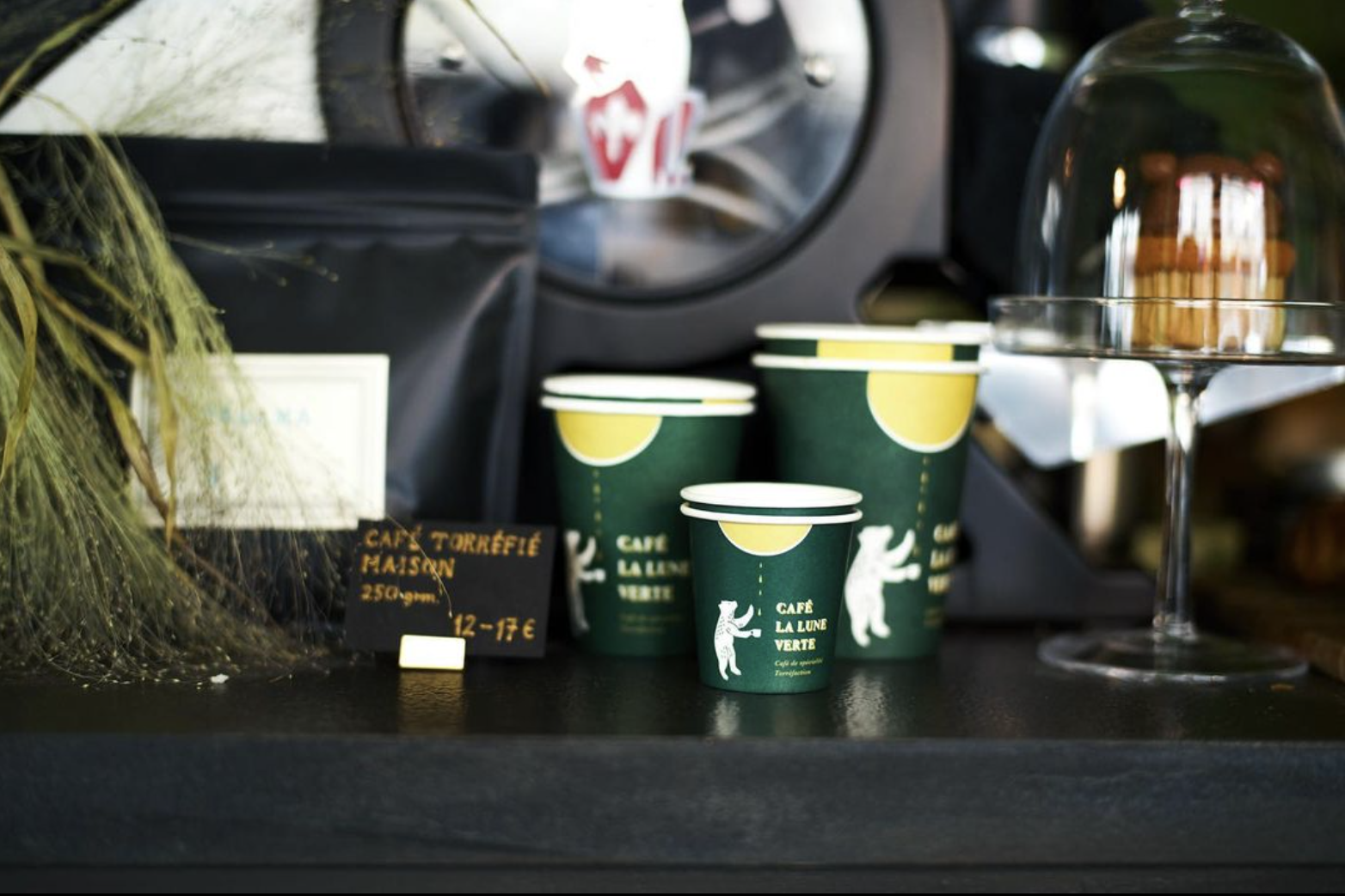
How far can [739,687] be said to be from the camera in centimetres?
77

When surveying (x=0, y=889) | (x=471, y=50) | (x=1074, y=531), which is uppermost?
(x=471, y=50)

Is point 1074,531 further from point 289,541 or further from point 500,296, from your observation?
point 289,541

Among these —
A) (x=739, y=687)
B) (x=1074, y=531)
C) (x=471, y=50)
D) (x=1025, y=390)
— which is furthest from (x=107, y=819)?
(x=1074, y=531)

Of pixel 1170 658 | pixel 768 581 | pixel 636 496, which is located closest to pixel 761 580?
pixel 768 581

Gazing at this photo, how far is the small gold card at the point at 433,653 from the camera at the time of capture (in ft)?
2.67

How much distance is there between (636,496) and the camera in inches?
33.3

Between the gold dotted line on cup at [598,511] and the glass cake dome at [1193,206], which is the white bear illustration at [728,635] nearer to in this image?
the gold dotted line on cup at [598,511]

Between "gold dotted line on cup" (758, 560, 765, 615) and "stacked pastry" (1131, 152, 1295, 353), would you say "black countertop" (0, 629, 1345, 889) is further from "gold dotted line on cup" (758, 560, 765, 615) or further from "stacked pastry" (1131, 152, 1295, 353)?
"stacked pastry" (1131, 152, 1295, 353)

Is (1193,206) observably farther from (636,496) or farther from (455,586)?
(455,586)

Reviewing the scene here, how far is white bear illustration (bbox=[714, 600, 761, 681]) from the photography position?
0.77 meters

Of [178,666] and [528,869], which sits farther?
[178,666]

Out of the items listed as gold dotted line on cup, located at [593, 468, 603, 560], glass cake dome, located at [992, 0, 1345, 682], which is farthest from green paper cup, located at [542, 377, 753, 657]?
glass cake dome, located at [992, 0, 1345, 682]

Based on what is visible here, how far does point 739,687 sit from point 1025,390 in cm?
38

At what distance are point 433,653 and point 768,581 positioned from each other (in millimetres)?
204
